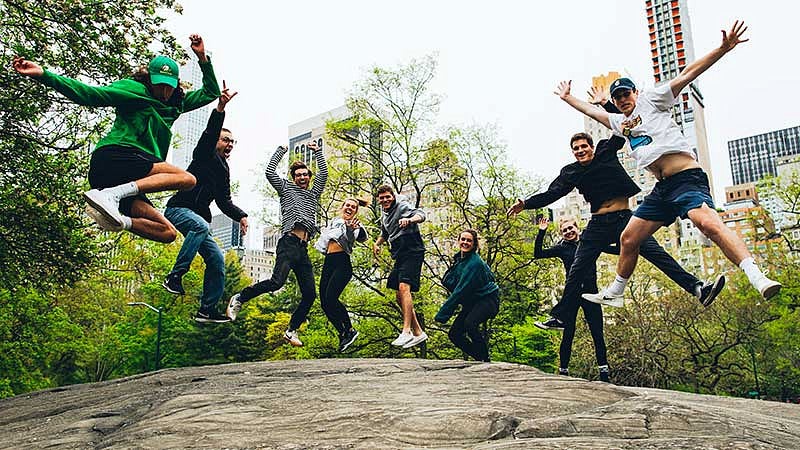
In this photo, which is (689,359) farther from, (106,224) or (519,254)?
(106,224)

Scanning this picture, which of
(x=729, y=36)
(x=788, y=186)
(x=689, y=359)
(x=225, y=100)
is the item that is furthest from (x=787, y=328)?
(x=225, y=100)

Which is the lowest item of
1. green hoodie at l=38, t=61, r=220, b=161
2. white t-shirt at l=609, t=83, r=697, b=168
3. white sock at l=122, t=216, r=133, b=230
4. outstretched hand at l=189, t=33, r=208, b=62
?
white sock at l=122, t=216, r=133, b=230

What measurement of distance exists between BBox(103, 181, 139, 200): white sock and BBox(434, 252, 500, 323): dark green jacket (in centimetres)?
442

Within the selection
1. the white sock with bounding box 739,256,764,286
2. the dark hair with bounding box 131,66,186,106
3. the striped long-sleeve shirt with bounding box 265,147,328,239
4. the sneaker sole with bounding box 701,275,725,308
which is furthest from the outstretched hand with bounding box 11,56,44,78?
the sneaker sole with bounding box 701,275,725,308

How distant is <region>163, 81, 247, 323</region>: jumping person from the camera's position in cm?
753

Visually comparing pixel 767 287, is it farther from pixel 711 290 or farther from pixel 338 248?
pixel 338 248

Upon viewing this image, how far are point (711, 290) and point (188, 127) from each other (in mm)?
159222

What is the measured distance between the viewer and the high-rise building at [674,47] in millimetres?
98375

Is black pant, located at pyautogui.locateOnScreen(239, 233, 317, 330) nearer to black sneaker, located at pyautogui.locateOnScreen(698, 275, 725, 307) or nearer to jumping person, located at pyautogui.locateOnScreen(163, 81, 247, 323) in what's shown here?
jumping person, located at pyautogui.locateOnScreen(163, 81, 247, 323)

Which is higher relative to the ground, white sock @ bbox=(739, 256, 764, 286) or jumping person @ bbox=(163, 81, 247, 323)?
jumping person @ bbox=(163, 81, 247, 323)

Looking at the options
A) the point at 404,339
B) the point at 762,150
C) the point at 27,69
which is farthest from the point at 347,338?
the point at 762,150

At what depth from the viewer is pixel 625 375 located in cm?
3025

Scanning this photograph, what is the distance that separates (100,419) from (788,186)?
34.3 m

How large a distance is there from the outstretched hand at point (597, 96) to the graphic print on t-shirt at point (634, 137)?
0.89 metres
